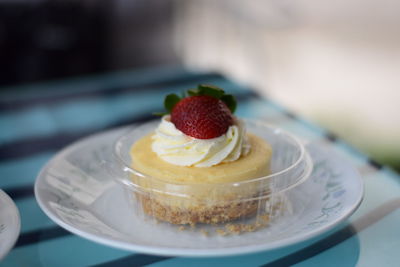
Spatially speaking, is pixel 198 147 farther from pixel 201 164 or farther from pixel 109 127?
pixel 109 127

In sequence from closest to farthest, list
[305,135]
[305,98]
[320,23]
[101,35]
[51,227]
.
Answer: [51,227], [305,135], [320,23], [305,98], [101,35]

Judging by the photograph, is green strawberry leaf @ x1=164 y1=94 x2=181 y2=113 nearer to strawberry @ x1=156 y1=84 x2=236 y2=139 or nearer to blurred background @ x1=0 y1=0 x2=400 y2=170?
strawberry @ x1=156 y1=84 x2=236 y2=139

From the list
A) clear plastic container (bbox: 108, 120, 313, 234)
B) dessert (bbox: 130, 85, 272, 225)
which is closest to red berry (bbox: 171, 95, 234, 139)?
dessert (bbox: 130, 85, 272, 225)

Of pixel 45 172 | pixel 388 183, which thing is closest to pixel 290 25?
pixel 388 183

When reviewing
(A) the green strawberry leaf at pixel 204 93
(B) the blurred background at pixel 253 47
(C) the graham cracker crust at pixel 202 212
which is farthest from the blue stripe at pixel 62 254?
(B) the blurred background at pixel 253 47

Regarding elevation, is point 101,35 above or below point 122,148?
below

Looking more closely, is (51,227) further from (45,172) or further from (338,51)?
(338,51)
